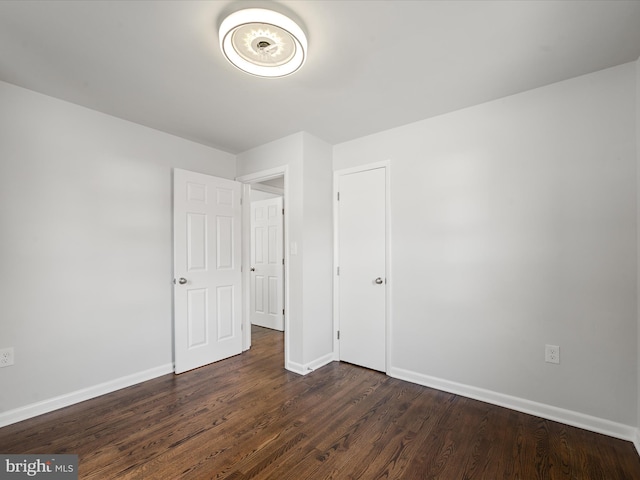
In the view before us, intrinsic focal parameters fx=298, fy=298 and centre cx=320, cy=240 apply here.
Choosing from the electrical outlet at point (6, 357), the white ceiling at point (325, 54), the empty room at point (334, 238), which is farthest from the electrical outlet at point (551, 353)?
the electrical outlet at point (6, 357)

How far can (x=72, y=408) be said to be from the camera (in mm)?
2348

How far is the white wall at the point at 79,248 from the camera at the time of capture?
219 cm

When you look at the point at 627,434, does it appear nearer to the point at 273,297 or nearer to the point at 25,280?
the point at 273,297

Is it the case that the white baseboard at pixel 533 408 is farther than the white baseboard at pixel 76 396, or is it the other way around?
the white baseboard at pixel 76 396

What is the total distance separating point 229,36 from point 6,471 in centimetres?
274

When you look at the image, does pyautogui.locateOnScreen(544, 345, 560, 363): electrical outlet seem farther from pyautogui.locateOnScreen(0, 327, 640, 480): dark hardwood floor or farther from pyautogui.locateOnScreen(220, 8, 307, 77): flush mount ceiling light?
pyautogui.locateOnScreen(220, 8, 307, 77): flush mount ceiling light

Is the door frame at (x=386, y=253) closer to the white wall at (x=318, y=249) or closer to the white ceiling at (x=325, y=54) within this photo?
the white wall at (x=318, y=249)

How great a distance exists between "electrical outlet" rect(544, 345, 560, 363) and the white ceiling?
1.93 metres

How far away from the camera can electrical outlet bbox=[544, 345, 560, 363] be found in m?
2.15

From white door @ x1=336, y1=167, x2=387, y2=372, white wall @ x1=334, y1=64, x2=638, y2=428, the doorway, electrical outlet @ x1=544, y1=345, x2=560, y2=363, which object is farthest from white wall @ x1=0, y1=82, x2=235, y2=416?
electrical outlet @ x1=544, y1=345, x2=560, y2=363

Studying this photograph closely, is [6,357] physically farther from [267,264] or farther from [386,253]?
[386,253]

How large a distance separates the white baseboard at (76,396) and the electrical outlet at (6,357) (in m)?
0.34

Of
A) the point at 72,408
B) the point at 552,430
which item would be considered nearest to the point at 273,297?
the point at 72,408

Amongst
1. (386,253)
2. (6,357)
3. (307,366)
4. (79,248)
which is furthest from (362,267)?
(6,357)
